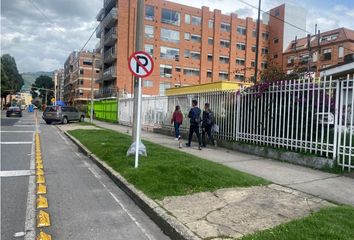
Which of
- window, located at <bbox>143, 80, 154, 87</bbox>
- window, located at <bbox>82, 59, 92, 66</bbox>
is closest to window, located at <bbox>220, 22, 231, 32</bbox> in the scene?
window, located at <bbox>143, 80, 154, 87</bbox>

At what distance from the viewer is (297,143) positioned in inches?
405

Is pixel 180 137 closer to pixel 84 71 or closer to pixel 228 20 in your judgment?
pixel 228 20

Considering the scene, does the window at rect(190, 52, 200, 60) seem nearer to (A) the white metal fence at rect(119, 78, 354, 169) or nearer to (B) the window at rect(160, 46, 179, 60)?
(B) the window at rect(160, 46, 179, 60)

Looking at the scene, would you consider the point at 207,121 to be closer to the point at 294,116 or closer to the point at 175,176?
the point at 294,116

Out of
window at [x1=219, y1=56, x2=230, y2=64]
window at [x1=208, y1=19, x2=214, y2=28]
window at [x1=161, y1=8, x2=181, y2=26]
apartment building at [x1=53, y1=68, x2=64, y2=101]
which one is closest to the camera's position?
window at [x1=161, y1=8, x2=181, y2=26]

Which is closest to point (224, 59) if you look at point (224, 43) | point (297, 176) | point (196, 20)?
point (224, 43)

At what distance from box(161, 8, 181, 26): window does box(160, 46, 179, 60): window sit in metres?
4.62

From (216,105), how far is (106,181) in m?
7.61

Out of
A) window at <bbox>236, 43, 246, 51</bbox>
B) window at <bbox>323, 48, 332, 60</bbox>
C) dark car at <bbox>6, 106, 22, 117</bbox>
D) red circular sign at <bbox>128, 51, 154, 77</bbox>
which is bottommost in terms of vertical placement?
dark car at <bbox>6, 106, 22, 117</bbox>

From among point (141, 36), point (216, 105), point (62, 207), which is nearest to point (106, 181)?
point (62, 207)

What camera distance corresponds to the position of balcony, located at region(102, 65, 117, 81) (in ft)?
204

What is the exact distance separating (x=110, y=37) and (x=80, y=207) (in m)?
61.1

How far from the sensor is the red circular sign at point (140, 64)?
9141 mm

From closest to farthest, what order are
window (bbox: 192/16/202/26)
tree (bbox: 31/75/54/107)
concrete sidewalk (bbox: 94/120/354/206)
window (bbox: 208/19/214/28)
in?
1. concrete sidewalk (bbox: 94/120/354/206)
2. window (bbox: 192/16/202/26)
3. window (bbox: 208/19/214/28)
4. tree (bbox: 31/75/54/107)
